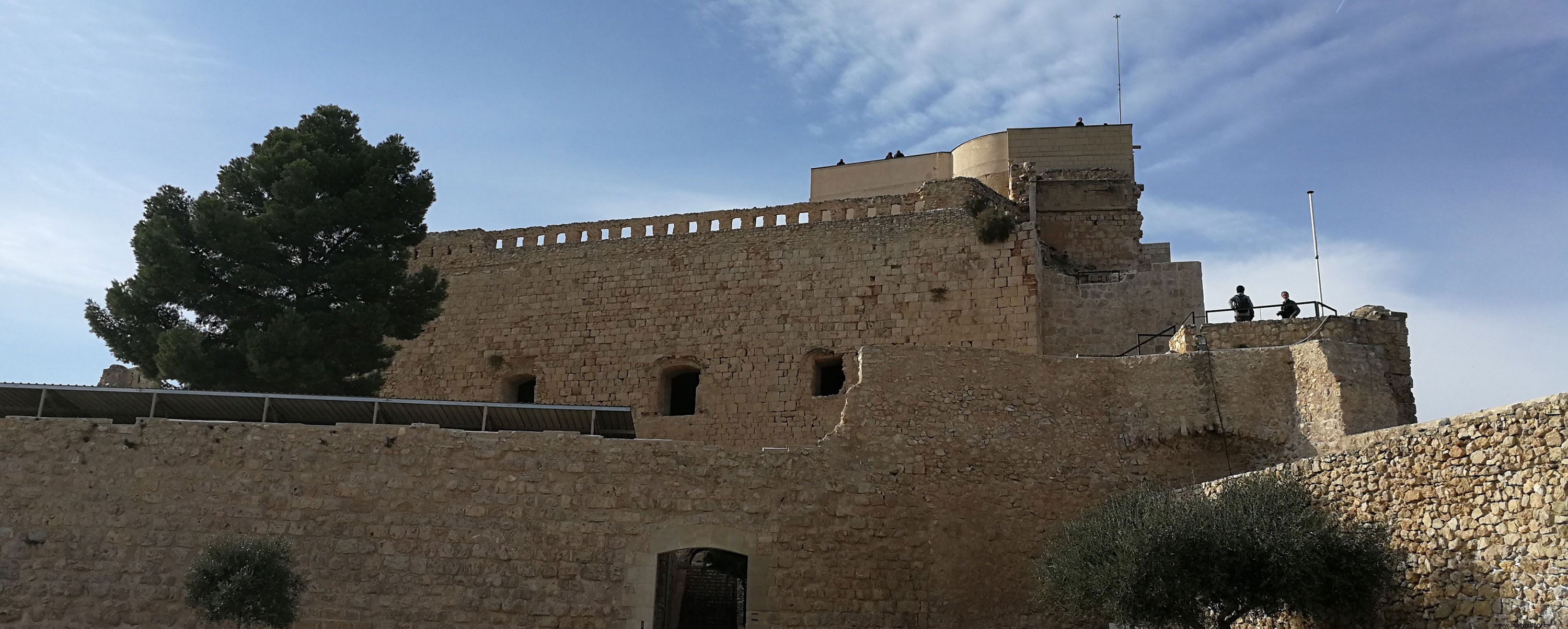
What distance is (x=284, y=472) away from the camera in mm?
12383

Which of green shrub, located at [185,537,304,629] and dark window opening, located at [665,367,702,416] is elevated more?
dark window opening, located at [665,367,702,416]

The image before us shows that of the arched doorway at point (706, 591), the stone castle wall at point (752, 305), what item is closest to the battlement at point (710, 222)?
the stone castle wall at point (752, 305)

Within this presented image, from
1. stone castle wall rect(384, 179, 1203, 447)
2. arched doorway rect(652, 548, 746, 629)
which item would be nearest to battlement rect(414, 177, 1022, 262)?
stone castle wall rect(384, 179, 1203, 447)

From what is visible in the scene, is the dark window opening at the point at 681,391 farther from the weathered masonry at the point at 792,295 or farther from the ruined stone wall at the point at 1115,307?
the ruined stone wall at the point at 1115,307

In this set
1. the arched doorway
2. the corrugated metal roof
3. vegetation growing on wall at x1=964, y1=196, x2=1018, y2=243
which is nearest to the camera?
the corrugated metal roof

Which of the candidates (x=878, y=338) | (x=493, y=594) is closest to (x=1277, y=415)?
(x=878, y=338)

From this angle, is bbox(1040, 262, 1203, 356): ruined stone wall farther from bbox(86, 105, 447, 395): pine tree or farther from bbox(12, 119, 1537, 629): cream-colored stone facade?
bbox(86, 105, 447, 395): pine tree

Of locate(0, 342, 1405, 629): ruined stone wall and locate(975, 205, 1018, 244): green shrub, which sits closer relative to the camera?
locate(0, 342, 1405, 629): ruined stone wall

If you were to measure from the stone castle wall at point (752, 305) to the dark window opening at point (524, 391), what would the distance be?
0.97ft

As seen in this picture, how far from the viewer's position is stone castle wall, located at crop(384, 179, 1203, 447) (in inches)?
713

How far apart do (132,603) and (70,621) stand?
64 centimetres

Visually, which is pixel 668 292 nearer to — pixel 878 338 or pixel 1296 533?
pixel 878 338

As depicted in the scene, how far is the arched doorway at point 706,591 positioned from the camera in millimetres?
16609

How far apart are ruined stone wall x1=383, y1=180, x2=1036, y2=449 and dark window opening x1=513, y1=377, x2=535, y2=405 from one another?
0.36m
